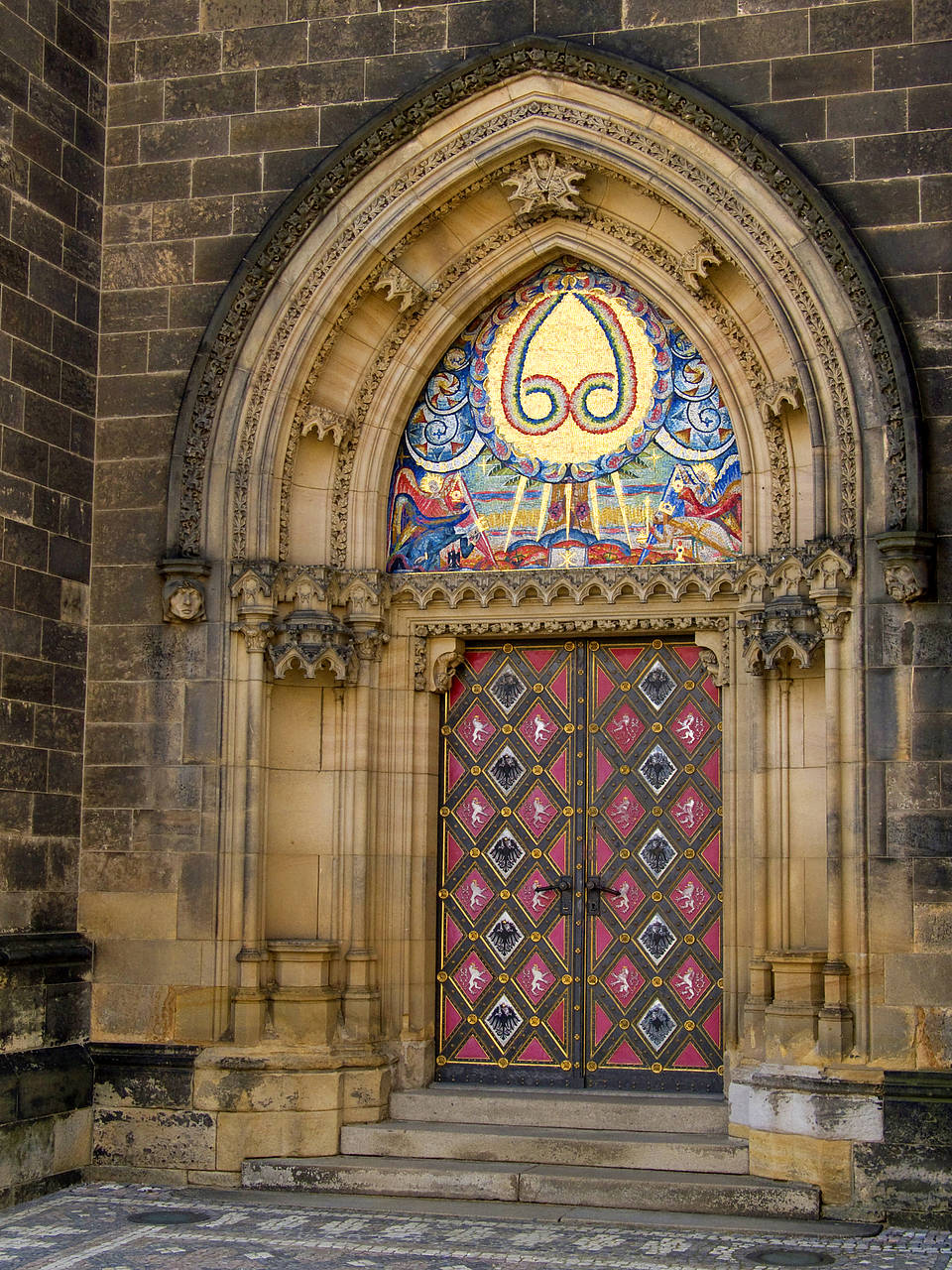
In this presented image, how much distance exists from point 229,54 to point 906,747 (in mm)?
5753

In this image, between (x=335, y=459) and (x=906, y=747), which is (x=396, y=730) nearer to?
(x=335, y=459)

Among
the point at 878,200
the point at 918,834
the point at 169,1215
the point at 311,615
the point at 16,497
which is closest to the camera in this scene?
the point at 918,834

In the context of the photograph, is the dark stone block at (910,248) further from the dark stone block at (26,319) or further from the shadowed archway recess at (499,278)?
the dark stone block at (26,319)

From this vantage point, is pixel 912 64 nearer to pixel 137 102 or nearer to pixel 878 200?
pixel 878 200

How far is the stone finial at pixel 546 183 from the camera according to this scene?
10.4 metres

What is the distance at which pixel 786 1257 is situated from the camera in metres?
8.24

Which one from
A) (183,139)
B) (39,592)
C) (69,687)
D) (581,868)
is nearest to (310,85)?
(183,139)

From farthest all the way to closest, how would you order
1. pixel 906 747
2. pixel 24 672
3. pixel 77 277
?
1. pixel 77 277
2. pixel 24 672
3. pixel 906 747

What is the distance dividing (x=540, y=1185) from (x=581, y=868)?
1.91 metres

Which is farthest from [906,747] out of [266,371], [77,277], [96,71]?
[96,71]

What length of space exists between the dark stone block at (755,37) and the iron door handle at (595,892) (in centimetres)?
469

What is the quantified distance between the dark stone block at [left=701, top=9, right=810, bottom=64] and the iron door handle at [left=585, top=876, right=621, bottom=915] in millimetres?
4688

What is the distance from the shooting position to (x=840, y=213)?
9594 millimetres

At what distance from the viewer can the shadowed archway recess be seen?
971 cm
